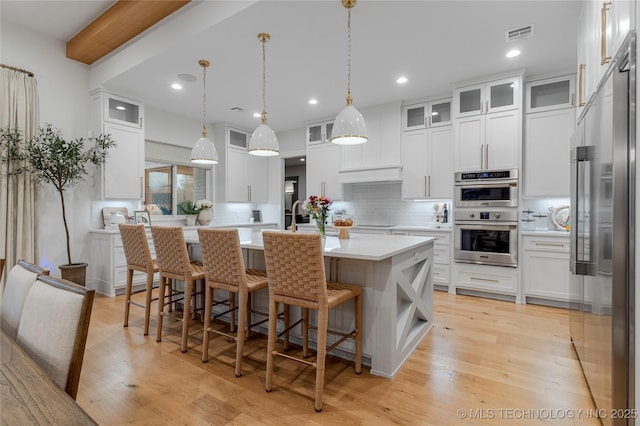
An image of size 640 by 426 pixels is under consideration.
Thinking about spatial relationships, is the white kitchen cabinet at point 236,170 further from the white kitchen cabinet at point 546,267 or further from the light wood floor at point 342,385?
the white kitchen cabinet at point 546,267

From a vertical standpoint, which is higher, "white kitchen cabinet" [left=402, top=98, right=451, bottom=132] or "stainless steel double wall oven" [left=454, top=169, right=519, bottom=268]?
"white kitchen cabinet" [left=402, top=98, right=451, bottom=132]

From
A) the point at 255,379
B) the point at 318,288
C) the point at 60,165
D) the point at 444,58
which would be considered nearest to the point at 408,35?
the point at 444,58

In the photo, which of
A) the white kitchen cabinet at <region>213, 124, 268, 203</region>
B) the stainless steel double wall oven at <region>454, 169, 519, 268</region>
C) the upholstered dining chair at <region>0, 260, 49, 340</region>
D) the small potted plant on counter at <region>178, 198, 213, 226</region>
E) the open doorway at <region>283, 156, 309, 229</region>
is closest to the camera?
the upholstered dining chair at <region>0, 260, 49, 340</region>

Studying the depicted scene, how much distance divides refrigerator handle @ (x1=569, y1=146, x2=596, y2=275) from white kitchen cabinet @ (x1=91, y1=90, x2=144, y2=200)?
5087 millimetres

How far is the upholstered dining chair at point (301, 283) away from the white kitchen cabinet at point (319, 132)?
4.12 metres

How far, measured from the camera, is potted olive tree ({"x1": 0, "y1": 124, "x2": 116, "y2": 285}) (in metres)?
3.62

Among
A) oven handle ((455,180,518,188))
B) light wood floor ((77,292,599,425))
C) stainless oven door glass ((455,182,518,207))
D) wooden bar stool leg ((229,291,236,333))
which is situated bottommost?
light wood floor ((77,292,599,425))

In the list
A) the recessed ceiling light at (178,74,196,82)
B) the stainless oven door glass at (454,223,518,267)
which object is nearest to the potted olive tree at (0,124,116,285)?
the recessed ceiling light at (178,74,196,82)

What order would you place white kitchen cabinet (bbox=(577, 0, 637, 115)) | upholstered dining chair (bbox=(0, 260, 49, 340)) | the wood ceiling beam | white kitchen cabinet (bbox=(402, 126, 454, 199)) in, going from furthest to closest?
white kitchen cabinet (bbox=(402, 126, 454, 199))
the wood ceiling beam
white kitchen cabinet (bbox=(577, 0, 637, 115))
upholstered dining chair (bbox=(0, 260, 49, 340))

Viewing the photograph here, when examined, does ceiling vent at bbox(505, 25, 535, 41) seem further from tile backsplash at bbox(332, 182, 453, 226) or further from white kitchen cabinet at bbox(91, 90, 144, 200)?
white kitchen cabinet at bbox(91, 90, 144, 200)

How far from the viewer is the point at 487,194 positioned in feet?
13.3

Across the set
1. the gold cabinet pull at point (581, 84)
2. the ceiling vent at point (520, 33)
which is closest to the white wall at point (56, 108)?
the ceiling vent at point (520, 33)

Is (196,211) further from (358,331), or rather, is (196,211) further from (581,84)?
(581,84)

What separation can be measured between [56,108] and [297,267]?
4.31 metres
